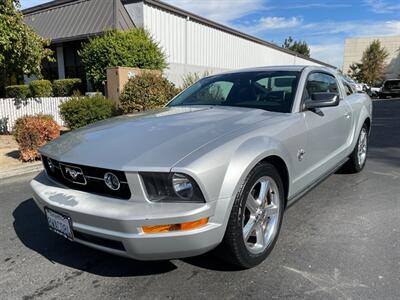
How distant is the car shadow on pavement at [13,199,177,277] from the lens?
9.83ft

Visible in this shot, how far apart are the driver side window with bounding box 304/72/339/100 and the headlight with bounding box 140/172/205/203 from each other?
1949 millimetres

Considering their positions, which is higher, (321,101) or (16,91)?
(321,101)

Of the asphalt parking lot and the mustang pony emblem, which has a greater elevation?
the mustang pony emblem

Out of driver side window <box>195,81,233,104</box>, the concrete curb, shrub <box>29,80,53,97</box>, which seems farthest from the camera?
shrub <box>29,80,53,97</box>

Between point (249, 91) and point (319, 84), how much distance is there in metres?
0.94

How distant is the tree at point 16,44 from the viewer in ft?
29.9

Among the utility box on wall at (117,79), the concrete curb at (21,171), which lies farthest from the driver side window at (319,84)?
the utility box on wall at (117,79)

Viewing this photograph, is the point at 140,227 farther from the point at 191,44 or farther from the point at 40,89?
the point at 191,44

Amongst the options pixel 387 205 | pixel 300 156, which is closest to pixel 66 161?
pixel 300 156

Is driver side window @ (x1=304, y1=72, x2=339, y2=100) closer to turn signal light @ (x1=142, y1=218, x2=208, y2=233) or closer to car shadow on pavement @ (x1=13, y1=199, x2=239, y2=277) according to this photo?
car shadow on pavement @ (x1=13, y1=199, x2=239, y2=277)

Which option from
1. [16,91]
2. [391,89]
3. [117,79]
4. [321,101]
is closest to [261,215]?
[321,101]

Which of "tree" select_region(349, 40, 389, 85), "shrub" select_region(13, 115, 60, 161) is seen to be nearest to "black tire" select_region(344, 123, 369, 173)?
"shrub" select_region(13, 115, 60, 161)

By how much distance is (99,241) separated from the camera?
255 cm

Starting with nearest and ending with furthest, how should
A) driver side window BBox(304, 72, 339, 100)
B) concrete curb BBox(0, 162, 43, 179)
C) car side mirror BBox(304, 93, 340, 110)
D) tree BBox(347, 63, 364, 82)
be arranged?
car side mirror BBox(304, 93, 340, 110) < driver side window BBox(304, 72, 339, 100) < concrete curb BBox(0, 162, 43, 179) < tree BBox(347, 63, 364, 82)
